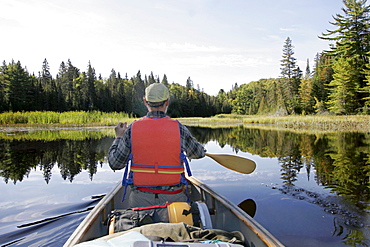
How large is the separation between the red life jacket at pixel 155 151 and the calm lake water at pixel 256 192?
4.87ft

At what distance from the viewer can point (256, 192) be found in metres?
5.14

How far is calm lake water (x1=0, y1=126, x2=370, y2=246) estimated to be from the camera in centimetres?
341

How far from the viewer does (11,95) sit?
39.6 meters

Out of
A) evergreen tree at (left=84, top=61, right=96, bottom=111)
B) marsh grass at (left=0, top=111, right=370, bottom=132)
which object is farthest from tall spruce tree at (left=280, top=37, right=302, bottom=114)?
evergreen tree at (left=84, top=61, right=96, bottom=111)

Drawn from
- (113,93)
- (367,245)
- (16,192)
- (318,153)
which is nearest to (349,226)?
(367,245)

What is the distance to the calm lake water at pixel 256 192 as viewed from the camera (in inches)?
134

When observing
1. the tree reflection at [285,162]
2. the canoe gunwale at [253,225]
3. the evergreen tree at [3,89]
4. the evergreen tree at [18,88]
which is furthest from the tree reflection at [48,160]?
the evergreen tree at [18,88]

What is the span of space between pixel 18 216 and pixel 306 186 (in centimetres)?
487

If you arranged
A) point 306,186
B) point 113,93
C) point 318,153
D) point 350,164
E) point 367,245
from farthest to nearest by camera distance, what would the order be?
point 113,93, point 318,153, point 350,164, point 306,186, point 367,245

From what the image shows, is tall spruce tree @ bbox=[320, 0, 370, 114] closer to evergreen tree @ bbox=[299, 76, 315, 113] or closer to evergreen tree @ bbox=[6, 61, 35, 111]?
evergreen tree @ bbox=[299, 76, 315, 113]

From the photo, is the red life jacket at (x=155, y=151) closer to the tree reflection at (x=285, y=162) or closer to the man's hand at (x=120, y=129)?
the man's hand at (x=120, y=129)

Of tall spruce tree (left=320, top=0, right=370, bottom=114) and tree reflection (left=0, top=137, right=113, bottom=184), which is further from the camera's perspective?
tall spruce tree (left=320, top=0, right=370, bottom=114)

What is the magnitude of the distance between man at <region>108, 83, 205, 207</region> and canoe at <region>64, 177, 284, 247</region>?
0.37m

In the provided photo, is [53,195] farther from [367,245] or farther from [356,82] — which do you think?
[356,82]
